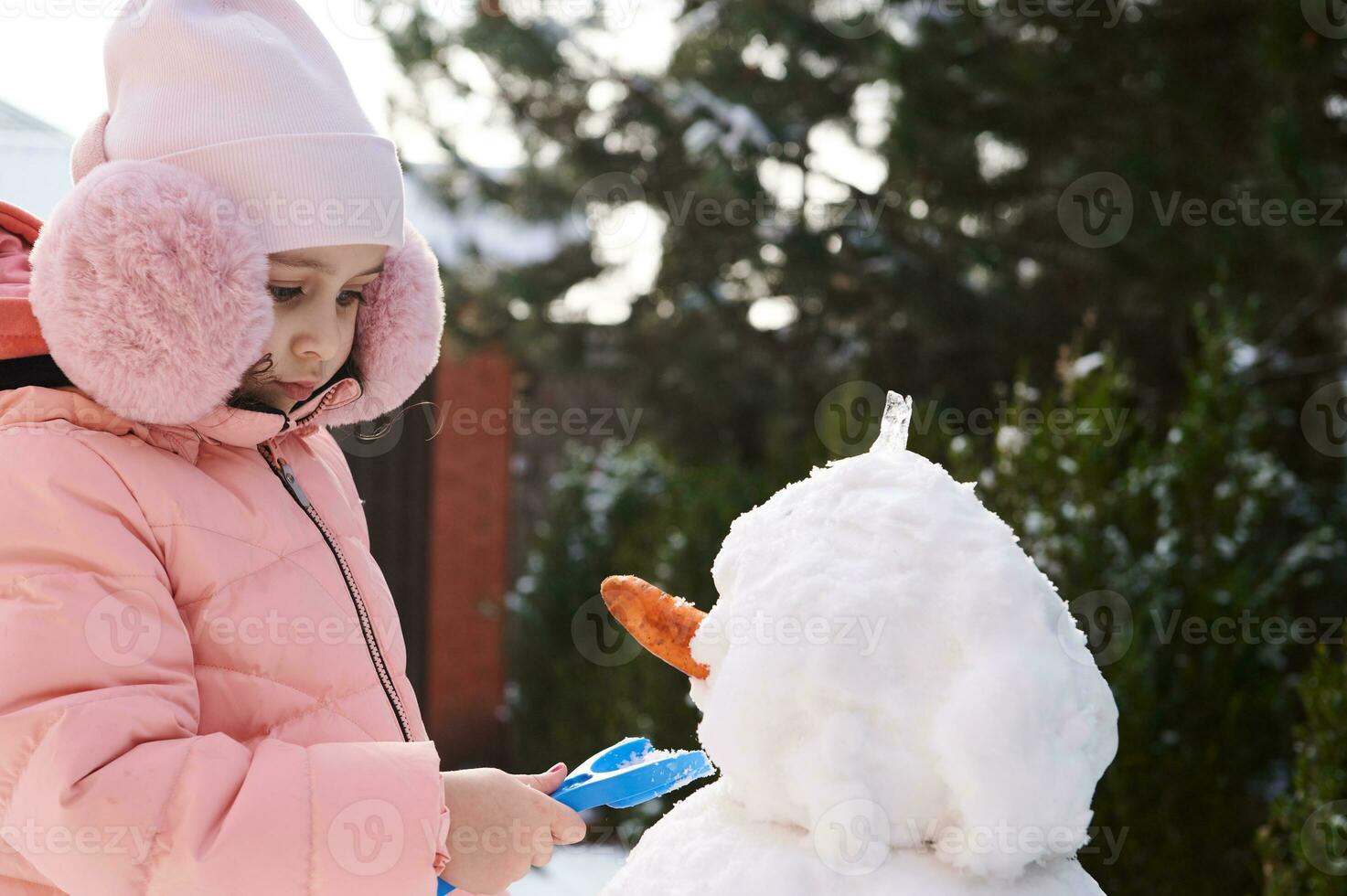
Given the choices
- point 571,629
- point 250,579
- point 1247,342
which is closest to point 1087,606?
point 1247,342

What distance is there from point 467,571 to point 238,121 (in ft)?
23.5

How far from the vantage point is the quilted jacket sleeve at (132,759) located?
113 cm

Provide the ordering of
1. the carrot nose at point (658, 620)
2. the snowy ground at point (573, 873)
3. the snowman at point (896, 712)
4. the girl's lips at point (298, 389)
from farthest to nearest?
the snowy ground at point (573, 873) < the girl's lips at point (298, 389) < the carrot nose at point (658, 620) < the snowman at point (896, 712)

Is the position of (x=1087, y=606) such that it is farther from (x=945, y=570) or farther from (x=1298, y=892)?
(x=945, y=570)

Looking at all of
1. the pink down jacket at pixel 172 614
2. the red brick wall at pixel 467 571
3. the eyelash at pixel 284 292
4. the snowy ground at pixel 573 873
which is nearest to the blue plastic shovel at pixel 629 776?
the pink down jacket at pixel 172 614

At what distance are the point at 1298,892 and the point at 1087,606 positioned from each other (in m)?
1.01

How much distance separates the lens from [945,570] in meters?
1.16

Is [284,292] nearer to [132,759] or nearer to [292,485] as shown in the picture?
[292,485]

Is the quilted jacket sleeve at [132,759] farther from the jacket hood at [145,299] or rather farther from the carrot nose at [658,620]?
the carrot nose at [658,620]

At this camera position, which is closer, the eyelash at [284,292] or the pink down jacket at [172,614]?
the pink down jacket at [172,614]

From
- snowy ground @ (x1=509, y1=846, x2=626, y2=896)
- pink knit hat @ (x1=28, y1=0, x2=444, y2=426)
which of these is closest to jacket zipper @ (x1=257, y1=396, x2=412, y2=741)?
pink knit hat @ (x1=28, y1=0, x2=444, y2=426)

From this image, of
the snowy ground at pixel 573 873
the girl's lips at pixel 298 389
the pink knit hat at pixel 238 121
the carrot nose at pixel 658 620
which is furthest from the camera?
the snowy ground at pixel 573 873

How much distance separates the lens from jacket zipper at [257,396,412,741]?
1.53 meters

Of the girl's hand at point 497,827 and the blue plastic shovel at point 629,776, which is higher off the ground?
the blue plastic shovel at point 629,776
